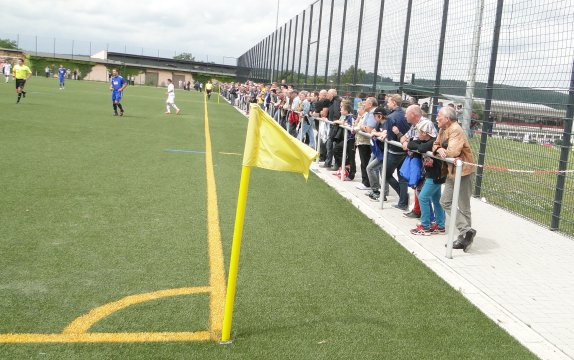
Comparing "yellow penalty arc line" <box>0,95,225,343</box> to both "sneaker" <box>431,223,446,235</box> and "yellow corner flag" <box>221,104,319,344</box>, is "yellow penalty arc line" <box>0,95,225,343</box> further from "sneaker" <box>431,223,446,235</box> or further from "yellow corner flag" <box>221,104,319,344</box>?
"sneaker" <box>431,223,446,235</box>

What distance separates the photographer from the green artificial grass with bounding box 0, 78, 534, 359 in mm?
3896

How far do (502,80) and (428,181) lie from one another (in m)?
2.86

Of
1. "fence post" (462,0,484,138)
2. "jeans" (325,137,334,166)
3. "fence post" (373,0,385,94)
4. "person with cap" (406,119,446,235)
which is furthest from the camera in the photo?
"fence post" (373,0,385,94)

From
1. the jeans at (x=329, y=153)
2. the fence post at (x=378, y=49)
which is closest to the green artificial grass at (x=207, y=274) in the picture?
the jeans at (x=329, y=153)

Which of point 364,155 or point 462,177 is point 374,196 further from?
point 462,177

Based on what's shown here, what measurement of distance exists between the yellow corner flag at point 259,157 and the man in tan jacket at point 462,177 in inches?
124

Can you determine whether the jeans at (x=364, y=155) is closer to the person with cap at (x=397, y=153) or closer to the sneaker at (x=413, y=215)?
the person with cap at (x=397, y=153)

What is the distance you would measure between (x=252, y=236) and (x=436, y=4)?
256 inches

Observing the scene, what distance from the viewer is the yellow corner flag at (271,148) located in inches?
149

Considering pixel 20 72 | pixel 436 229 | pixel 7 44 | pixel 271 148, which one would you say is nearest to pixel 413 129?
pixel 436 229

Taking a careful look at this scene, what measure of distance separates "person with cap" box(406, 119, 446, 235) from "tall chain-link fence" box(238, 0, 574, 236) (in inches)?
23.2

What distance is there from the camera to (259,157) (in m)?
3.85

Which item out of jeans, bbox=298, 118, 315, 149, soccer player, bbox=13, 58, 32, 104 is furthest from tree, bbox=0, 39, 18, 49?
jeans, bbox=298, 118, 315, 149

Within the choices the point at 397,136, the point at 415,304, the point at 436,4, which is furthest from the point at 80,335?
the point at 436,4
